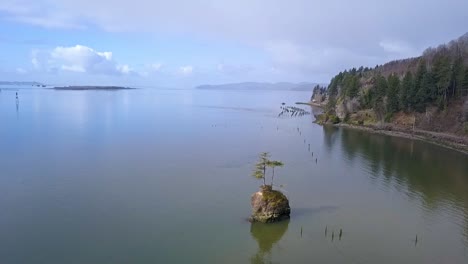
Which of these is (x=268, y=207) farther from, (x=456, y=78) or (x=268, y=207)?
(x=456, y=78)

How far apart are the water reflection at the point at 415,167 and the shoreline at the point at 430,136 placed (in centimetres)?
209

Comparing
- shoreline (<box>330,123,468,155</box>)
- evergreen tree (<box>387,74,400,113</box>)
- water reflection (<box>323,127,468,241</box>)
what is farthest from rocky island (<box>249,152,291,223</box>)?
evergreen tree (<box>387,74,400,113</box>)

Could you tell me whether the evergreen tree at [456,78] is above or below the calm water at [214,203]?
above

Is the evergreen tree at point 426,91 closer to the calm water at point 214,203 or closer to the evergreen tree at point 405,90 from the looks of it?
the evergreen tree at point 405,90

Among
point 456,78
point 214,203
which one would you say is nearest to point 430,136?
point 456,78

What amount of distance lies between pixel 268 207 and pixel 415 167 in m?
31.0

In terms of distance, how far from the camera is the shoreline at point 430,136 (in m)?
66.0

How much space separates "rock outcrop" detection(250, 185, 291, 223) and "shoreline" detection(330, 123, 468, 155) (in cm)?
4413

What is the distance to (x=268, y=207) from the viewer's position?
3066cm

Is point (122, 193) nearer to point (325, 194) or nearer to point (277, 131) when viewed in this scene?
point (325, 194)

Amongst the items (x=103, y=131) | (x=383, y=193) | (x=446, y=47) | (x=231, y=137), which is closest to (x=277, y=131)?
(x=231, y=137)

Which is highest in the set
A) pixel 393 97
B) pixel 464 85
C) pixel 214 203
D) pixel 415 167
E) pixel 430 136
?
pixel 464 85

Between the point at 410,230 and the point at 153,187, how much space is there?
23.4 m

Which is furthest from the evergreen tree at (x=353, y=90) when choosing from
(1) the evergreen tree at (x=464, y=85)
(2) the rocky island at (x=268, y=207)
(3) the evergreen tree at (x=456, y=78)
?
(2) the rocky island at (x=268, y=207)
